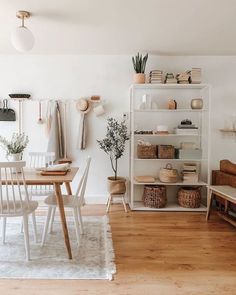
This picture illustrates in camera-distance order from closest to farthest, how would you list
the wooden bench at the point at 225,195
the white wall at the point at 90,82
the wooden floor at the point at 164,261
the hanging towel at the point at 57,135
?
the wooden floor at the point at 164,261 < the wooden bench at the point at 225,195 < the hanging towel at the point at 57,135 < the white wall at the point at 90,82

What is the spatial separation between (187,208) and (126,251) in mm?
1672

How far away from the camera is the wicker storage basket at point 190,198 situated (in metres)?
4.10

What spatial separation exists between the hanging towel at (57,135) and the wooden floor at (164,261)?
133 centimetres

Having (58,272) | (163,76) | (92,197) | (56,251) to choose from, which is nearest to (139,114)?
(163,76)

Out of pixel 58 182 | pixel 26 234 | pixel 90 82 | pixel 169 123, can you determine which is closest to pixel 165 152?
pixel 169 123

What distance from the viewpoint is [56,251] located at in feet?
8.82

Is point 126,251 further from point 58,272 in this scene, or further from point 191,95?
point 191,95

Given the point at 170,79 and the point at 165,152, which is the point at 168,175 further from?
the point at 170,79

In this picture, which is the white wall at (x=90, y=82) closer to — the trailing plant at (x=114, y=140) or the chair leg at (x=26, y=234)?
the trailing plant at (x=114, y=140)

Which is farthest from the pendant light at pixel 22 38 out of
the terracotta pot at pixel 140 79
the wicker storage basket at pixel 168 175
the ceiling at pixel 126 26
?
the wicker storage basket at pixel 168 175

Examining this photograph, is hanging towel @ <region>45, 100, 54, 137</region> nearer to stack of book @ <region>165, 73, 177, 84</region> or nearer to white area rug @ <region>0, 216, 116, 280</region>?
white area rug @ <region>0, 216, 116, 280</region>

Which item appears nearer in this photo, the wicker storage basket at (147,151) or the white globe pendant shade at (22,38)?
the white globe pendant shade at (22,38)

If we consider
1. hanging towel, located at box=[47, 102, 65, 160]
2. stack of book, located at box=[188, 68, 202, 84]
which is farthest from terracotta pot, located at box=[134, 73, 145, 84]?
hanging towel, located at box=[47, 102, 65, 160]

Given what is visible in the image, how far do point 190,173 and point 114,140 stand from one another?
122 centimetres
